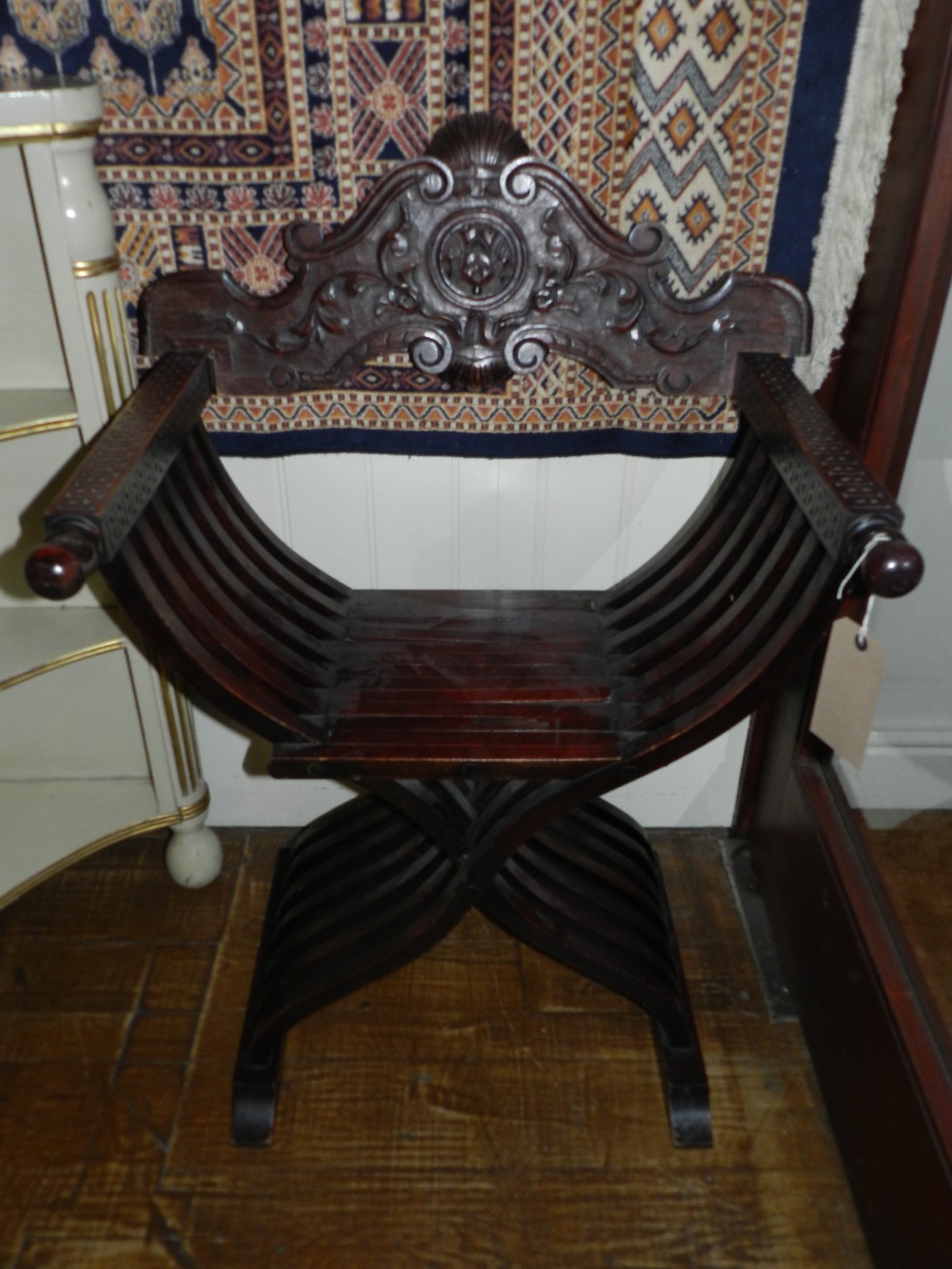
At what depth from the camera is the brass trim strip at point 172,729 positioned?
5.46 ft

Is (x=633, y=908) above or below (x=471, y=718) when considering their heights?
below

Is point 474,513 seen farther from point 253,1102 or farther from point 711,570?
point 253,1102

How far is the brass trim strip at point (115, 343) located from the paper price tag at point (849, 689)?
99cm

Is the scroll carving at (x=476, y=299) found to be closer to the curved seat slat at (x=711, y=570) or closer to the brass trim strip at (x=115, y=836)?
the curved seat slat at (x=711, y=570)

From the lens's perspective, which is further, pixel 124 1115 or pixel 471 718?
pixel 124 1115

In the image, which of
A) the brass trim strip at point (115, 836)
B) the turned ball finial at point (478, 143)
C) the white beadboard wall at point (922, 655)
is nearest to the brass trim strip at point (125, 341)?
the turned ball finial at point (478, 143)

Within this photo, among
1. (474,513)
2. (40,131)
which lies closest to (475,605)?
(474,513)

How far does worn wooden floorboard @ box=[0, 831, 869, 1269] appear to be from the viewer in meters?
1.41

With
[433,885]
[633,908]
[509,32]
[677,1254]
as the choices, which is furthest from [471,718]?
[509,32]

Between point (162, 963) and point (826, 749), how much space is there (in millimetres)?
1142

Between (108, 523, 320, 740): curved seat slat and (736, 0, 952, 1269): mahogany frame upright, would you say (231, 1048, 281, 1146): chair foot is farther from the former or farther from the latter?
(736, 0, 952, 1269): mahogany frame upright

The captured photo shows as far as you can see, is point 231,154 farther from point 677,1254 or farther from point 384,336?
point 677,1254

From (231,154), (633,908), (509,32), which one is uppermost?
(509,32)

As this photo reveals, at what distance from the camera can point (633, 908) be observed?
1647 mm
